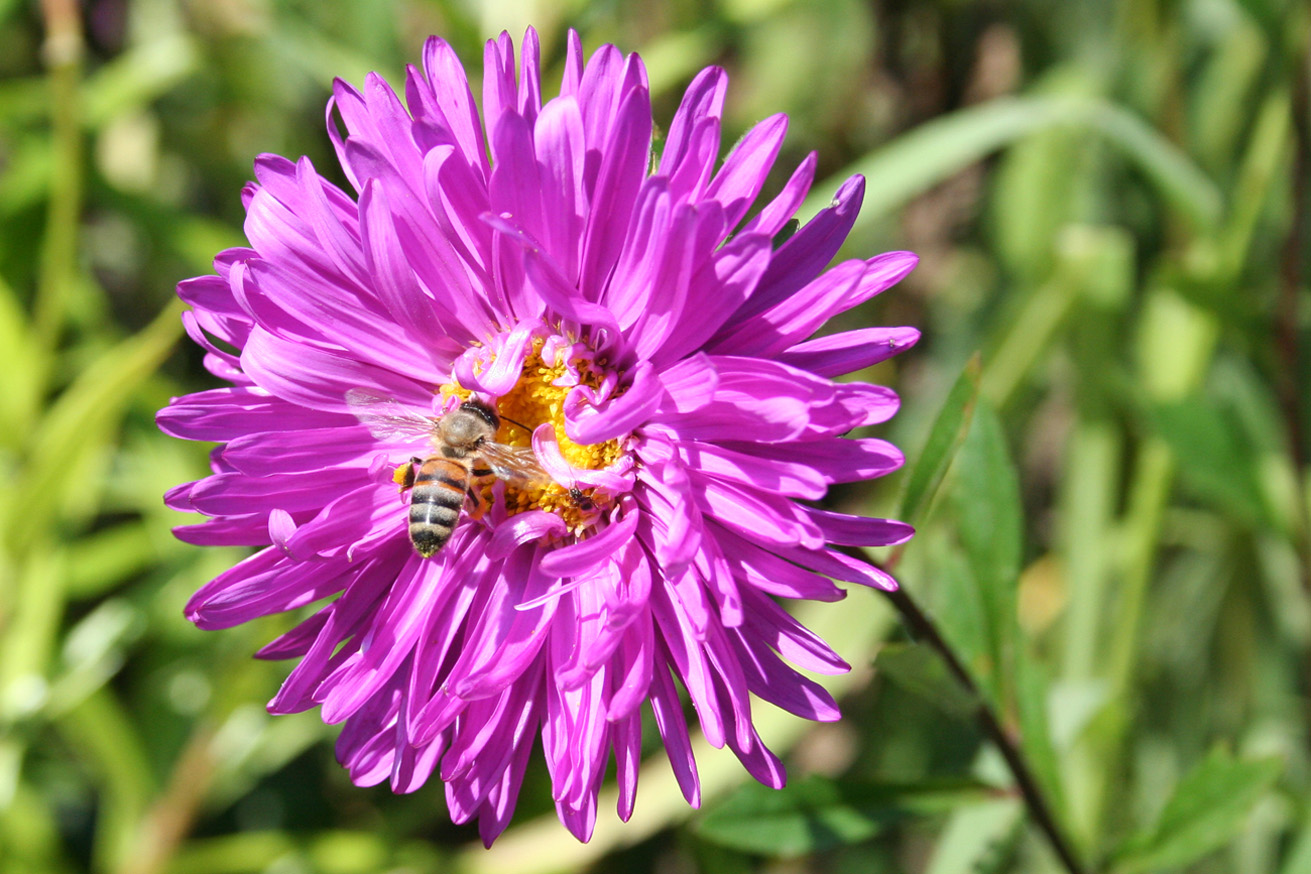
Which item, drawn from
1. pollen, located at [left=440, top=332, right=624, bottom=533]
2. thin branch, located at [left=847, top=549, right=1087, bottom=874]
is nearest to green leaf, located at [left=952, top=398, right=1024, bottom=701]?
thin branch, located at [left=847, top=549, right=1087, bottom=874]

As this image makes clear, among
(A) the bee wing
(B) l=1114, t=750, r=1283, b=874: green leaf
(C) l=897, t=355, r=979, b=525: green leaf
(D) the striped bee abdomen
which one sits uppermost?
(A) the bee wing

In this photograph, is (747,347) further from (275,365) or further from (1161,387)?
(1161,387)

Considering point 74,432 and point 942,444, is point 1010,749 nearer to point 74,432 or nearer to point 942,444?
point 942,444

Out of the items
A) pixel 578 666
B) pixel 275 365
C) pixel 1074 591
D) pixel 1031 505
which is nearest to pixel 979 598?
pixel 578 666

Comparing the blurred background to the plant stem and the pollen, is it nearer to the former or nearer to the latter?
the plant stem

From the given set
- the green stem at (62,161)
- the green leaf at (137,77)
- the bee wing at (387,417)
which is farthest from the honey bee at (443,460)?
the green leaf at (137,77)

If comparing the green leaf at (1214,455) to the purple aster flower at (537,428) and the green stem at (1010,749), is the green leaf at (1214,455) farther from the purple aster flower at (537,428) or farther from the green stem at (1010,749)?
the purple aster flower at (537,428)
